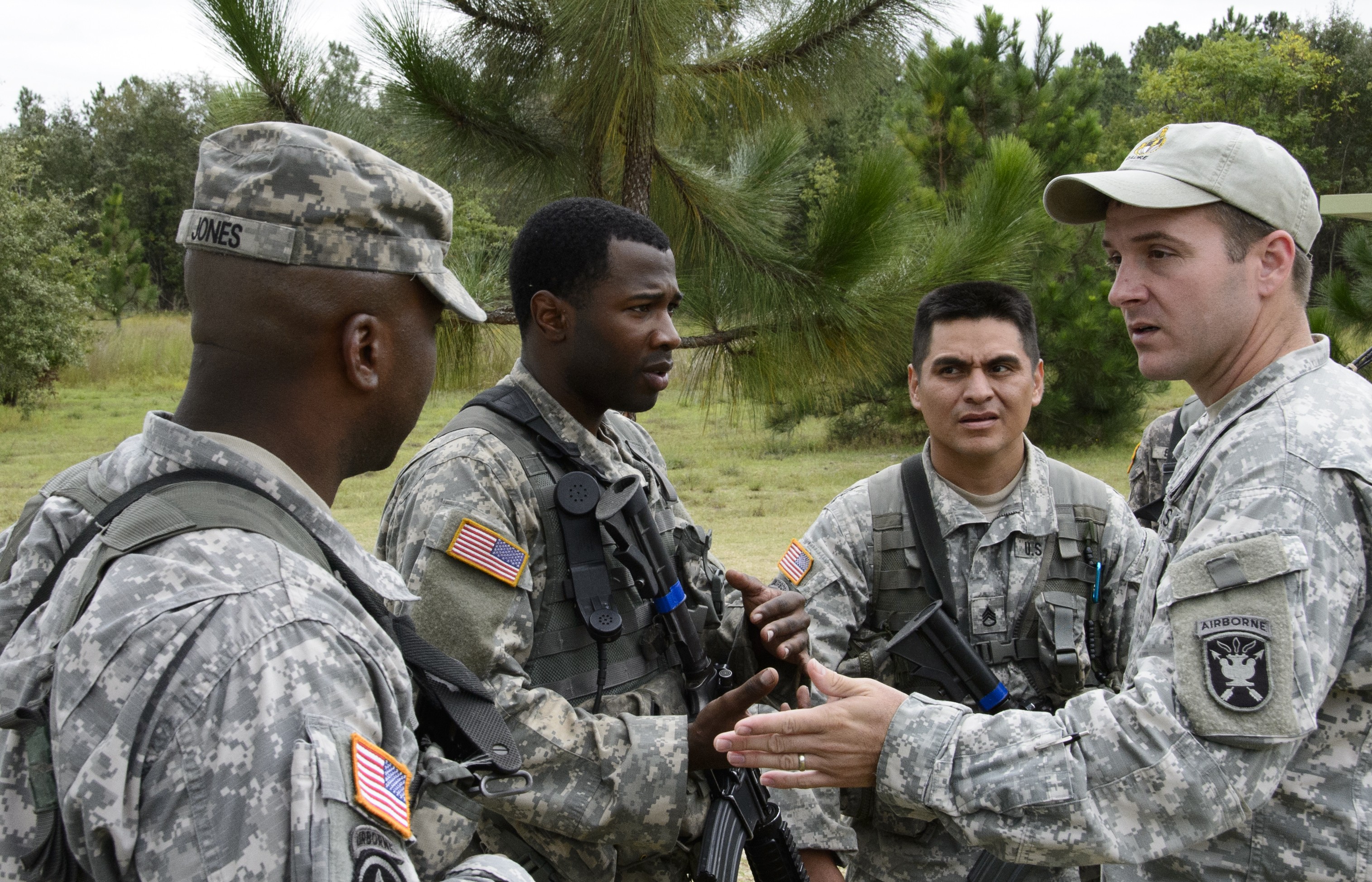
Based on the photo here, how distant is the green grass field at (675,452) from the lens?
31.6 feet

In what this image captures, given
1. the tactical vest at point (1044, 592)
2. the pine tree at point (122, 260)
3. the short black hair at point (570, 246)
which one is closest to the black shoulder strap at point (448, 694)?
the short black hair at point (570, 246)

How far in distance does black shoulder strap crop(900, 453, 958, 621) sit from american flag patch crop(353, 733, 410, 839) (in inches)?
64.9

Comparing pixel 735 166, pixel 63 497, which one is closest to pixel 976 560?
pixel 63 497

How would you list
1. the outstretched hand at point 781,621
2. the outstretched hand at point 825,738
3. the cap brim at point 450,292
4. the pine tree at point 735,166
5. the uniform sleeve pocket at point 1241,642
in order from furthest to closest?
the pine tree at point 735,166
the outstretched hand at point 781,621
the outstretched hand at point 825,738
the uniform sleeve pocket at point 1241,642
the cap brim at point 450,292

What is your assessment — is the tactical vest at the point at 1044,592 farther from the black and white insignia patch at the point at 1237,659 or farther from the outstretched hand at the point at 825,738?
the black and white insignia patch at the point at 1237,659

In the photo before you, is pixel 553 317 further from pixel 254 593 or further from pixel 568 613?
pixel 254 593

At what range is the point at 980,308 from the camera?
277cm

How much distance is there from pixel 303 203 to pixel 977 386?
1893 millimetres

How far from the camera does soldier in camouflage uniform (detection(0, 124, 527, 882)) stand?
95 centimetres

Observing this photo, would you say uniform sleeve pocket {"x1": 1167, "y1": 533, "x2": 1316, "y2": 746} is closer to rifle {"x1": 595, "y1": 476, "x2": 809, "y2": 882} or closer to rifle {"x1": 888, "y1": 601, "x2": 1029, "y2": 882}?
rifle {"x1": 888, "y1": 601, "x2": 1029, "y2": 882}

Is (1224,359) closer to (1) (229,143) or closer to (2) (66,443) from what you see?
(1) (229,143)

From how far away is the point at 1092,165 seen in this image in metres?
13.5

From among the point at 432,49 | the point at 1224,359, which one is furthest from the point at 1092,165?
the point at 1224,359

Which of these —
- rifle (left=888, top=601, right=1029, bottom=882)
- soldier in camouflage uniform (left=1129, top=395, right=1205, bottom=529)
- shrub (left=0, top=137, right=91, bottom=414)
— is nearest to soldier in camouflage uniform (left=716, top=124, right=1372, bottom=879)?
rifle (left=888, top=601, right=1029, bottom=882)
